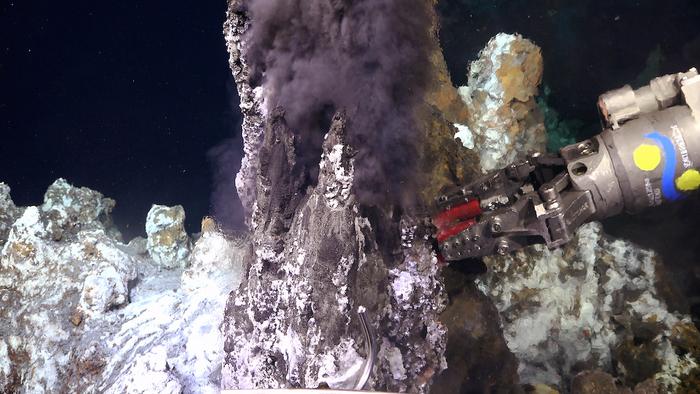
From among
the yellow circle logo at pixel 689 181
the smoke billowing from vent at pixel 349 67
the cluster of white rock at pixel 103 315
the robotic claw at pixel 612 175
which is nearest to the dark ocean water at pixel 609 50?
the robotic claw at pixel 612 175

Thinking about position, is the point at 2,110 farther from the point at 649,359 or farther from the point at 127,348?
the point at 649,359

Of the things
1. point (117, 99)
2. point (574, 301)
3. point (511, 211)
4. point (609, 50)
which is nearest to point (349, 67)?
point (511, 211)

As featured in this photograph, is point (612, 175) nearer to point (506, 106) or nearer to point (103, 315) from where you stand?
point (506, 106)

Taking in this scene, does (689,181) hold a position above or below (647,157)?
below

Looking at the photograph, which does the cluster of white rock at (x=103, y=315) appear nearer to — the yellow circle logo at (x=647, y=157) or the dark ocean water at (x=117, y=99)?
the dark ocean water at (x=117, y=99)

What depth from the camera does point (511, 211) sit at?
2.96 metres

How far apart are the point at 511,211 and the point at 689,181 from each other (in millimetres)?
1146

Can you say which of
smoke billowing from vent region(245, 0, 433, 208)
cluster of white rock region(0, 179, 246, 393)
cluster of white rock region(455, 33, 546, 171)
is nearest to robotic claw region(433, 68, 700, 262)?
smoke billowing from vent region(245, 0, 433, 208)

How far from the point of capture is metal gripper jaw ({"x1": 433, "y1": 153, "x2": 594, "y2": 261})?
282 cm

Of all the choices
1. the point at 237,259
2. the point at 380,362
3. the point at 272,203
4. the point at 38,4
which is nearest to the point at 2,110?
the point at 38,4

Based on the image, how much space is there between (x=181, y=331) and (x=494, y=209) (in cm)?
273

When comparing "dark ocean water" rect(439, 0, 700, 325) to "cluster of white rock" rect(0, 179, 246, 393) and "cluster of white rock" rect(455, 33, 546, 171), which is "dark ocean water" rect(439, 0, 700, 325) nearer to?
"cluster of white rock" rect(455, 33, 546, 171)

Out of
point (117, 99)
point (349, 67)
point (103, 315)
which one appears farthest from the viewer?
point (117, 99)

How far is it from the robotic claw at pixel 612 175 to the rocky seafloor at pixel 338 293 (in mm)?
493
